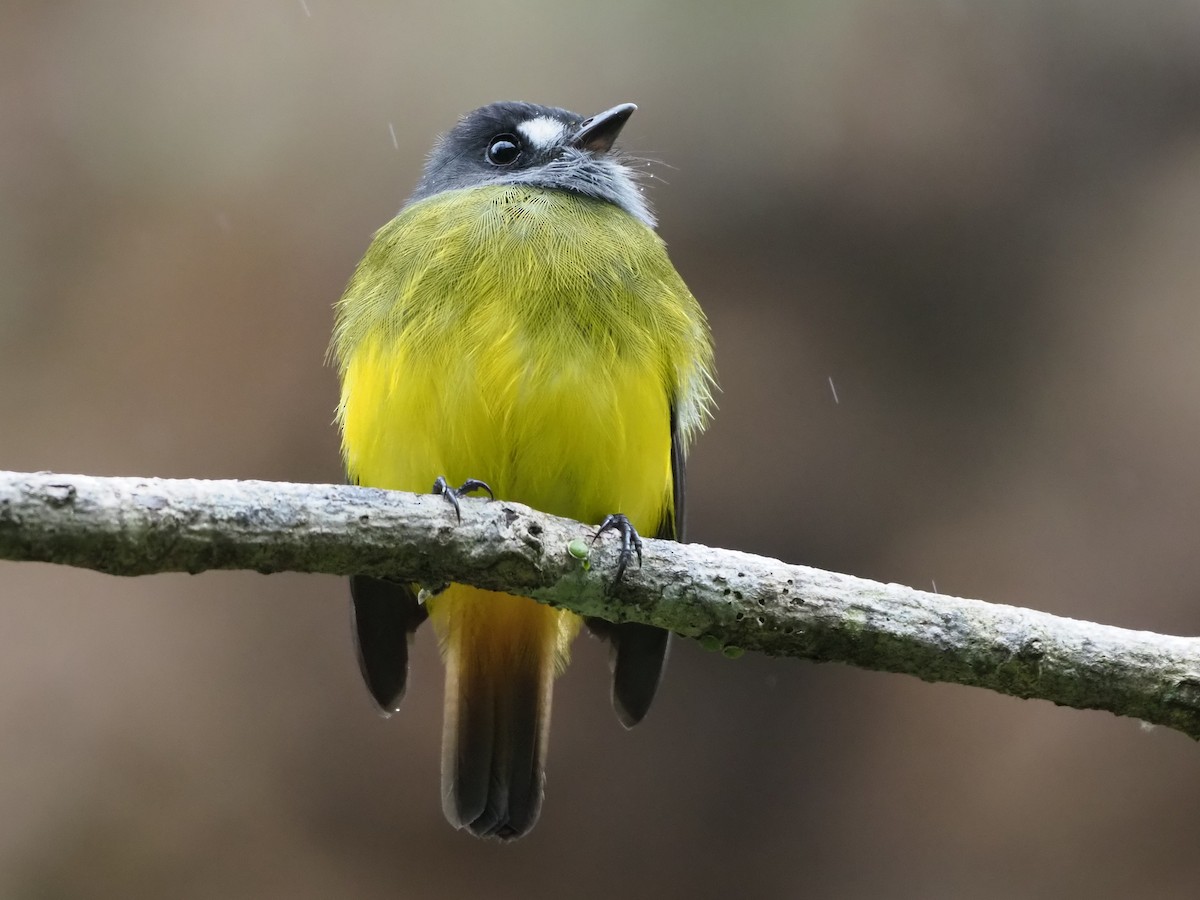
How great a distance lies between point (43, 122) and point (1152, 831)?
5.23 metres

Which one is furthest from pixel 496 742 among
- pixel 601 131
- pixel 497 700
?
pixel 601 131

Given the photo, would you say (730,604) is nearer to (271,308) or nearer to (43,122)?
(271,308)

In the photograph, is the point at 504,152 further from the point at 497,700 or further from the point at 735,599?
the point at 735,599

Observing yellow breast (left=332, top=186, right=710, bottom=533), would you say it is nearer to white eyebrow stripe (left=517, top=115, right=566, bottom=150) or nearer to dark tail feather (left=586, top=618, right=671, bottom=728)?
dark tail feather (left=586, top=618, right=671, bottom=728)

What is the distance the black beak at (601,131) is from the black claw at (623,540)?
1.51 m

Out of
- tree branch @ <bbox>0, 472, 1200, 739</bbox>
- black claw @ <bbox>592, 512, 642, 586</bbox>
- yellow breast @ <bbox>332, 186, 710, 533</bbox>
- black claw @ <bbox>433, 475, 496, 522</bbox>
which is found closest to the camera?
tree branch @ <bbox>0, 472, 1200, 739</bbox>

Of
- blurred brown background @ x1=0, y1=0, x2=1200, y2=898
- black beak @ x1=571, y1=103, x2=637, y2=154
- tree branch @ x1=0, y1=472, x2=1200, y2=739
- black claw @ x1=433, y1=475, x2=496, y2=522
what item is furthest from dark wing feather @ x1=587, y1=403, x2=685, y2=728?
blurred brown background @ x1=0, y1=0, x2=1200, y2=898

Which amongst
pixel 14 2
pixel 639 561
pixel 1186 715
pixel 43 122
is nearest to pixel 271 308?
pixel 43 122

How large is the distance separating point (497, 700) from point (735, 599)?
1.12 meters

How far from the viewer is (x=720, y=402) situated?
Result: 16.9 ft

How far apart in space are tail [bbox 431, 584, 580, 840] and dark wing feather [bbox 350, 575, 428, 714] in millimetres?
121

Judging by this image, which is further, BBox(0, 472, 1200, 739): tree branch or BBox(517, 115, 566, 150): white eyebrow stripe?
BBox(517, 115, 566, 150): white eyebrow stripe

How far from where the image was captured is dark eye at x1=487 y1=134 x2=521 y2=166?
12.0 feet

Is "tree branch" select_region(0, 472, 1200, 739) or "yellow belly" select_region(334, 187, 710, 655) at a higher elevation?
"yellow belly" select_region(334, 187, 710, 655)
